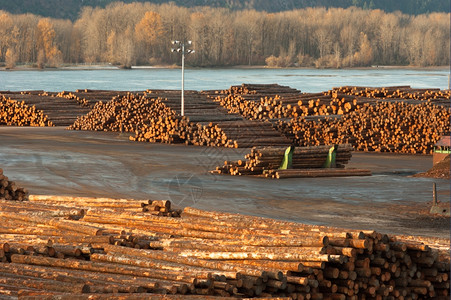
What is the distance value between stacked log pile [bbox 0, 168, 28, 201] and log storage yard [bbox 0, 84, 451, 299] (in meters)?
0.03

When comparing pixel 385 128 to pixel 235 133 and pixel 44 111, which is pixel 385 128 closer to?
pixel 235 133

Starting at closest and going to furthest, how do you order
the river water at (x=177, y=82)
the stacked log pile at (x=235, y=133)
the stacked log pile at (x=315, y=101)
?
1. the stacked log pile at (x=235, y=133)
2. the stacked log pile at (x=315, y=101)
3. the river water at (x=177, y=82)

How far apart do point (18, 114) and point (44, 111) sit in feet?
5.44

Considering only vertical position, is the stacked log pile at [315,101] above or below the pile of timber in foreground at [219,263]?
below

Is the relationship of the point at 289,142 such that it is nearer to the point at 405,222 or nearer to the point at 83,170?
the point at 83,170

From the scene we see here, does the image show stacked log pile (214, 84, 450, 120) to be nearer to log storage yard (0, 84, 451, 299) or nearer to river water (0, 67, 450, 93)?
log storage yard (0, 84, 451, 299)

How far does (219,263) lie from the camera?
32.4ft

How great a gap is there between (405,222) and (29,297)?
1113cm

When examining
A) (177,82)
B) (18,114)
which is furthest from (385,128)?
(177,82)

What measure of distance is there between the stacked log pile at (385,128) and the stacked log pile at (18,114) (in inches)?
738

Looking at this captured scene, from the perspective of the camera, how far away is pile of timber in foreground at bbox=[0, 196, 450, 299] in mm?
9227

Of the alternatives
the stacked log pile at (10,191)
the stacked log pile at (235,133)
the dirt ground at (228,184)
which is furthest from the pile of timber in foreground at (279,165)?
the stacked log pile at (10,191)

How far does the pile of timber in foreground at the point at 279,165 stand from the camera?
26.4m

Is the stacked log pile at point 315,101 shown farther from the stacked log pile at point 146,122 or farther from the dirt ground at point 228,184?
the dirt ground at point 228,184
